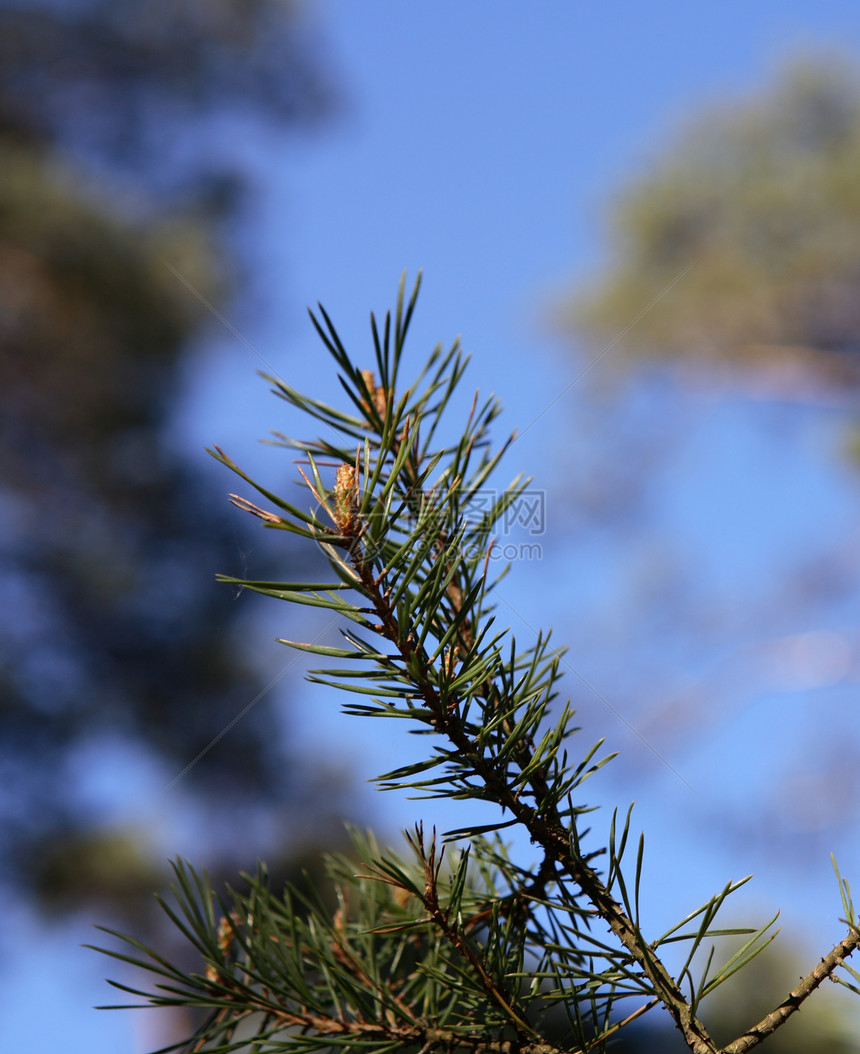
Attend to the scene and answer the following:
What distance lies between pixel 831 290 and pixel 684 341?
54 centimetres

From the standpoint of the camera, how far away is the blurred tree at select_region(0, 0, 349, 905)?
6.70 ft

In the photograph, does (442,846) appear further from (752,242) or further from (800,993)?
(752,242)

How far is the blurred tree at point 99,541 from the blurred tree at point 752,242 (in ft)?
6.02

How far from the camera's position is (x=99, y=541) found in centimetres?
221

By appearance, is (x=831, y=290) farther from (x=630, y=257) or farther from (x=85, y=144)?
(x=85, y=144)

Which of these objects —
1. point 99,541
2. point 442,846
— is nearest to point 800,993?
point 442,846

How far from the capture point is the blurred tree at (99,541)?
204cm

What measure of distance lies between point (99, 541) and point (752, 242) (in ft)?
8.45

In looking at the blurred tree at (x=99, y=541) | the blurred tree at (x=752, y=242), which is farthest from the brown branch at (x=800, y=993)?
the blurred tree at (x=752, y=242)

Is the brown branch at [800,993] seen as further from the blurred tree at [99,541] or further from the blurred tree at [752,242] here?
the blurred tree at [752,242]

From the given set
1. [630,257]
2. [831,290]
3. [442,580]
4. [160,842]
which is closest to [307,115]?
[630,257]

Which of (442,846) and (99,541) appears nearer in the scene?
(442,846)

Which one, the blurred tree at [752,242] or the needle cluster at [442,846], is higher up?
the blurred tree at [752,242]

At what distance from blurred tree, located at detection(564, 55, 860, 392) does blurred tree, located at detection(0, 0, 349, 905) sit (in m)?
1.84
